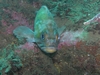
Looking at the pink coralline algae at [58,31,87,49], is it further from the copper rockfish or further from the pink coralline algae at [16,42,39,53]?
the pink coralline algae at [16,42,39,53]

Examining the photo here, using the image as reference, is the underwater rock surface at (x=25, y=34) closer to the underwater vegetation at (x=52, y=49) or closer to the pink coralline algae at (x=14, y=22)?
the underwater vegetation at (x=52, y=49)

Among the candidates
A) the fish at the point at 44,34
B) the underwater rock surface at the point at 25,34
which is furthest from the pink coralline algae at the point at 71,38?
the underwater rock surface at the point at 25,34

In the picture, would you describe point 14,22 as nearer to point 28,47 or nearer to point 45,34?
point 28,47

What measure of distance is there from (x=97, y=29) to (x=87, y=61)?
3.34 feet

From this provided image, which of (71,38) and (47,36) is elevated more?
(47,36)

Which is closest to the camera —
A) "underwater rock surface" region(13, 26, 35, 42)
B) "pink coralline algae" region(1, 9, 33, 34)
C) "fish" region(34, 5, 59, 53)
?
"fish" region(34, 5, 59, 53)

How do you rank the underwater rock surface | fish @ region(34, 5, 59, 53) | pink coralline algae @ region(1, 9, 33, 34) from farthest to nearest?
pink coralline algae @ region(1, 9, 33, 34) < the underwater rock surface < fish @ region(34, 5, 59, 53)

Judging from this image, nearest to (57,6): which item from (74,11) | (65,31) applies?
(74,11)

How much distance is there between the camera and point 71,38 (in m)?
4.75

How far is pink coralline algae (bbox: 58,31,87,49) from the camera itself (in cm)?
460

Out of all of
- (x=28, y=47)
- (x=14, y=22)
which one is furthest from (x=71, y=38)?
(x=14, y=22)

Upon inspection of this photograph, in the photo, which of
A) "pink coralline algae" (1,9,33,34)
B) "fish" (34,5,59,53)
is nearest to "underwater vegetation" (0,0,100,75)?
"fish" (34,5,59,53)

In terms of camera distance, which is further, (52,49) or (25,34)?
(25,34)

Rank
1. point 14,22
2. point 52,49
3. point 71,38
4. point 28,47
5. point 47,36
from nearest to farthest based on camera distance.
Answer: point 52,49
point 47,36
point 28,47
point 71,38
point 14,22
